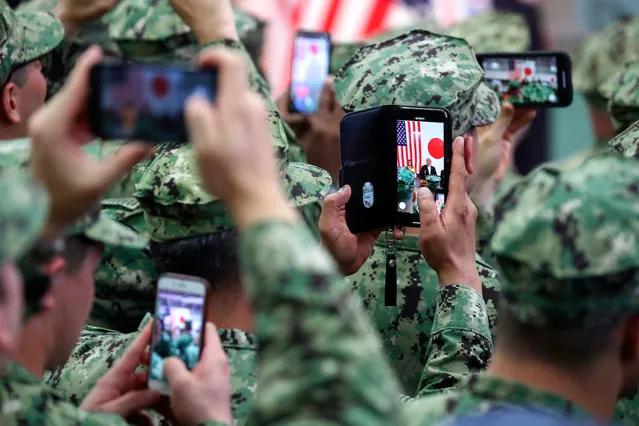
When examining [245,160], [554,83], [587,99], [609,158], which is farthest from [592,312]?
[587,99]

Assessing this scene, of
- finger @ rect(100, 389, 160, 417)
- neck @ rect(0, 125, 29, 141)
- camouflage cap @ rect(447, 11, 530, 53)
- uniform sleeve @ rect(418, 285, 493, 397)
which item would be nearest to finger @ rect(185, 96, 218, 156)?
finger @ rect(100, 389, 160, 417)

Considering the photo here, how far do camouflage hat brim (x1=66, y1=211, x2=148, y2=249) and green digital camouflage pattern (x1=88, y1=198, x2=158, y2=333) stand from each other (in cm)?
135

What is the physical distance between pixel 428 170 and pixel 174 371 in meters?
1.26

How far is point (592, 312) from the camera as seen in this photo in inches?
94.7

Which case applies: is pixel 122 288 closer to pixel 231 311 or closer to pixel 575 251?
pixel 231 311

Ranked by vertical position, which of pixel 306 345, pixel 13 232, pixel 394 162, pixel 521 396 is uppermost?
pixel 13 232

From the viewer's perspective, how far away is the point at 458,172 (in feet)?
11.8

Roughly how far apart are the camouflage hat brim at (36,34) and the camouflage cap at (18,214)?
2.41m

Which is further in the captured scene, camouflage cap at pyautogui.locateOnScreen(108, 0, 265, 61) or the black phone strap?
camouflage cap at pyautogui.locateOnScreen(108, 0, 265, 61)

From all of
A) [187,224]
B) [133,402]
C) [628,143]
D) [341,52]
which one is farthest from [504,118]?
[133,402]

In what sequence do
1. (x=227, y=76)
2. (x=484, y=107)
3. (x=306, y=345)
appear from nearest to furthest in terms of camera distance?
1. (x=306, y=345)
2. (x=227, y=76)
3. (x=484, y=107)

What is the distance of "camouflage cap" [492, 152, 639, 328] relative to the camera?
2365mm

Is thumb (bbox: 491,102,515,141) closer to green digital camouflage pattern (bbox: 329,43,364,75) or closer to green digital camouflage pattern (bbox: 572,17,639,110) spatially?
green digital camouflage pattern (bbox: 329,43,364,75)

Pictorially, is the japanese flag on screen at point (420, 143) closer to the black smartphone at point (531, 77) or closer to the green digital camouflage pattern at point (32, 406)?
the black smartphone at point (531, 77)
